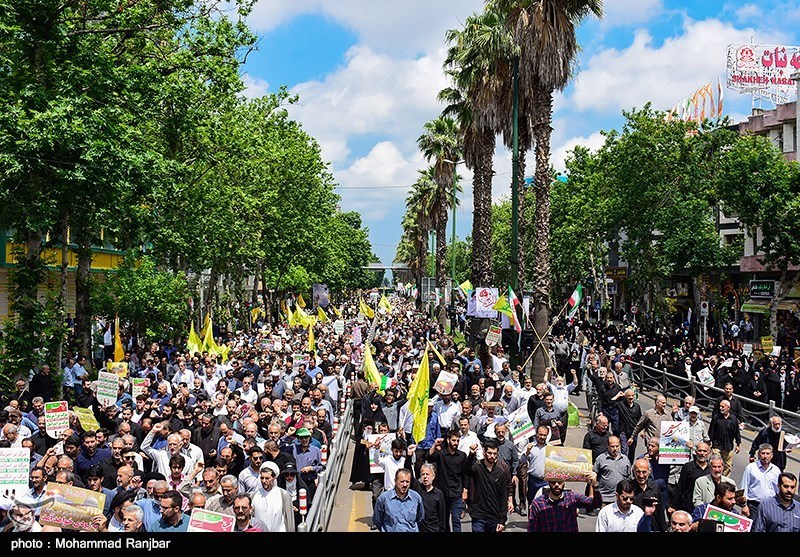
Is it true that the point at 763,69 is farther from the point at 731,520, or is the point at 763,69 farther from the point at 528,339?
the point at 731,520

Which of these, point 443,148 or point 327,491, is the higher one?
point 443,148

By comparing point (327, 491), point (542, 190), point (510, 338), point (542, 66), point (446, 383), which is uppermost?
point (542, 66)

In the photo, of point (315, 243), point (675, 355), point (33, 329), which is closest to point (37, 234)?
point (33, 329)

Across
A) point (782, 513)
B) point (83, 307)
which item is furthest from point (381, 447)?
point (83, 307)

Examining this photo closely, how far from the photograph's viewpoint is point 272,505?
782 centimetres

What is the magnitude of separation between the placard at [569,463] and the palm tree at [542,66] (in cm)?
1414

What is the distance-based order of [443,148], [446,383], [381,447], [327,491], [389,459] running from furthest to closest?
[443,148] < [446,383] < [327,491] < [381,447] < [389,459]

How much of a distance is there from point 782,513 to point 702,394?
1350 cm

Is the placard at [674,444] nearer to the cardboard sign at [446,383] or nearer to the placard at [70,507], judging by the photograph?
the cardboard sign at [446,383]

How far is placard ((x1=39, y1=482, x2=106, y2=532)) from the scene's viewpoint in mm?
7073

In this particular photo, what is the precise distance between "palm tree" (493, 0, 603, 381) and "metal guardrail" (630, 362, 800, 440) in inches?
138

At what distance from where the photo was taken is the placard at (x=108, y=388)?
1424 cm

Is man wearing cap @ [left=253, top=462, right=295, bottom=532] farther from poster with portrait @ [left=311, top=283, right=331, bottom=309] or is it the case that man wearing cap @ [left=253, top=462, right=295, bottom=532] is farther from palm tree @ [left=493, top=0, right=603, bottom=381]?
poster with portrait @ [left=311, top=283, right=331, bottom=309]

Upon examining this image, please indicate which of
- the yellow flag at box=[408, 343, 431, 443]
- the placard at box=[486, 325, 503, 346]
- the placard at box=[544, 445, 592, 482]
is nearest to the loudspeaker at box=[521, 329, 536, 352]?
the placard at box=[486, 325, 503, 346]
